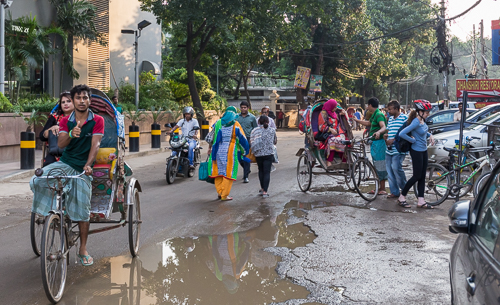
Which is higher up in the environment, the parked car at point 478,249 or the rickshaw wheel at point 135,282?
the parked car at point 478,249

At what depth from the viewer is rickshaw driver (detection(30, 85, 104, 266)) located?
480 centimetres

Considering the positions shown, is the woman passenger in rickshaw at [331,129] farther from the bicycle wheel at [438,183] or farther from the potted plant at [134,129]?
the potted plant at [134,129]

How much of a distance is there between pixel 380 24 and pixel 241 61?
15.2m

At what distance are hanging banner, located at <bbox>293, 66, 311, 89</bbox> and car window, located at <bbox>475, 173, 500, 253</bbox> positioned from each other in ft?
120

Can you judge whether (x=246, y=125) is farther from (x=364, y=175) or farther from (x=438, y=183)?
(x=438, y=183)

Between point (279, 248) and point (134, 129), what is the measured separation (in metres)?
12.9

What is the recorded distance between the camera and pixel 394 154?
9406mm

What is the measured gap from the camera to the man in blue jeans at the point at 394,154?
9.26 m

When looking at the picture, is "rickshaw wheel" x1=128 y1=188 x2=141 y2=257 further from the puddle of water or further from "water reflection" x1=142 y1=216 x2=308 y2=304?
"water reflection" x1=142 y1=216 x2=308 y2=304

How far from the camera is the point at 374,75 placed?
4212 cm

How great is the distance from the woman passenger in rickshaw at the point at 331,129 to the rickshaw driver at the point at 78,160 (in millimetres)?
5569

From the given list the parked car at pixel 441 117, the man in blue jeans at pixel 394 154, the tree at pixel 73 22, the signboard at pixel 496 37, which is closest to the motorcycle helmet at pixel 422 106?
the man in blue jeans at pixel 394 154

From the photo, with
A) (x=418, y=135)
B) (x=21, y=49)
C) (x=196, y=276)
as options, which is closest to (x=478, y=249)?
(x=196, y=276)

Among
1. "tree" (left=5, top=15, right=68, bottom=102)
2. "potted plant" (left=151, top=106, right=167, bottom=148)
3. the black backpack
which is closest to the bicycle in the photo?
the black backpack
